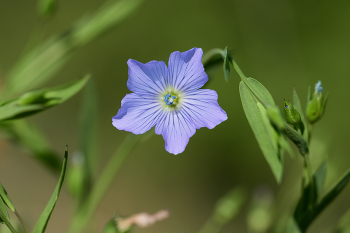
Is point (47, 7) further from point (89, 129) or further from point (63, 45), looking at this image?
point (89, 129)

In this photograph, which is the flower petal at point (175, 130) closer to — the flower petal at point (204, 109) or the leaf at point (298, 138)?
the flower petal at point (204, 109)

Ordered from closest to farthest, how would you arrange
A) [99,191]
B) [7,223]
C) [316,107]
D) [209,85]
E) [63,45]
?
[7,223]
[316,107]
[99,191]
[63,45]
[209,85]

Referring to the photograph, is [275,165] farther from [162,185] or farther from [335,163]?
[162,185]

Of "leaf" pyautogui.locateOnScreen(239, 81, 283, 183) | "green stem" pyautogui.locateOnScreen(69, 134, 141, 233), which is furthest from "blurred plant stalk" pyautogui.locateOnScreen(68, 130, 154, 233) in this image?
"leaf" pyautogui.locateOnScreen(239, 81, 283, 183)

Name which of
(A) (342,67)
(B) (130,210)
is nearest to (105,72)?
(B) (130,210)

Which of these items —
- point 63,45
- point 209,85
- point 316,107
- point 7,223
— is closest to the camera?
point 7,223

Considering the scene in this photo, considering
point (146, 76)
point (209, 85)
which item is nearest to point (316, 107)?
point (146, 76)

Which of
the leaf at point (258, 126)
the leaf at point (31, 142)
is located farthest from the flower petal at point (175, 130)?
the leaf at point (31, 142)
